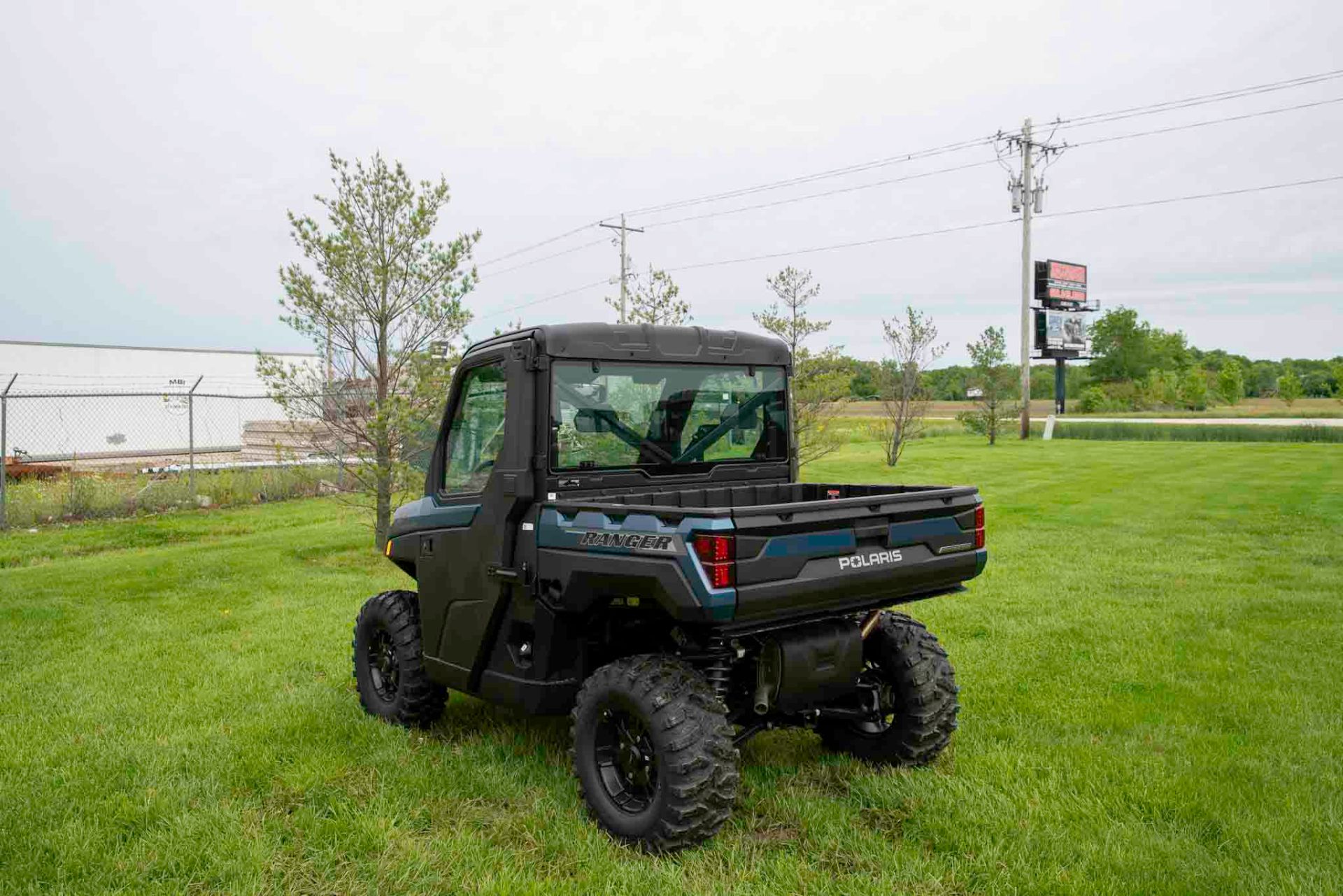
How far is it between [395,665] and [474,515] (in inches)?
55.0

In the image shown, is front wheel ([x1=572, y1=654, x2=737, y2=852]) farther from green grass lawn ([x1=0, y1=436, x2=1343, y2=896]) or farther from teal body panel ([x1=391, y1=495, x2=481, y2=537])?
teal body panel ([x1=391, y1=495, x2=481, y2=537])

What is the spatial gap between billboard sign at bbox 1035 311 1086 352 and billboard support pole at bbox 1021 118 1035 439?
13741 millimetres

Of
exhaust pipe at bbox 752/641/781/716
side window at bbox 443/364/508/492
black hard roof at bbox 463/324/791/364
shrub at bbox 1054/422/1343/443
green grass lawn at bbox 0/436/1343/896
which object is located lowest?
green grass lawn at bbox 0/436/1343/896

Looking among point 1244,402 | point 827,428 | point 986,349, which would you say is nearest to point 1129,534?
point 827,428

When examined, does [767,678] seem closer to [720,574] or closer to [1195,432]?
[720,574]

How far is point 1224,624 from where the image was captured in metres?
7.79

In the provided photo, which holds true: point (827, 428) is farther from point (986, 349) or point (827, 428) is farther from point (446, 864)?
point (986, 349)

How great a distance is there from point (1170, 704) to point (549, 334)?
4246mm

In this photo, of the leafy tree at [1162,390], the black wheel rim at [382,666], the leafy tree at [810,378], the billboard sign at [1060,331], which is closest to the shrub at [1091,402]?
the leafy tree at [1162,390]

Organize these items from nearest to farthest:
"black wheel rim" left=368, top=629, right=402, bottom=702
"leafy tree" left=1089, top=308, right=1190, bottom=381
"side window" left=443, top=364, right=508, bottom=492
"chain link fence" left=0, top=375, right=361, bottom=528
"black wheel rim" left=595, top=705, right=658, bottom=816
A: "black wheel rim" left=595, top=705, right=658, bottom=816
"side window" left=443, top=364, right=508, bottom=492
"black wheel rim" left=368, top=629, right=402, bottom=702
"chain link fence" left=0, top=375, right=361, bottom=528
"leafy tree" left=1089, top=308, right=1190, bottom=381

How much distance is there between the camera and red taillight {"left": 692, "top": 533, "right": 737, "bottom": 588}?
3.65 metres

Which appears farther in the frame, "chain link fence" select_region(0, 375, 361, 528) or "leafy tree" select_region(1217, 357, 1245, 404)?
"leafy tree" select_region(1217, 357, 1245, 404)

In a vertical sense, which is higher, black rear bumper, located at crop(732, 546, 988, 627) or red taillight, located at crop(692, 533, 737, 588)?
red taillight, located at crop(692, 533, 737, 588)

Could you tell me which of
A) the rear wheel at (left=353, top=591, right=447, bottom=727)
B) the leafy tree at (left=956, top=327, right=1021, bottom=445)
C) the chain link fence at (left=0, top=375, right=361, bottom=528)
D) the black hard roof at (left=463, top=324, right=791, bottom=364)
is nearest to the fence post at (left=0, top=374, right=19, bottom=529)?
the chain link fence at (left=0, top=375, right=361, bottom=528)
